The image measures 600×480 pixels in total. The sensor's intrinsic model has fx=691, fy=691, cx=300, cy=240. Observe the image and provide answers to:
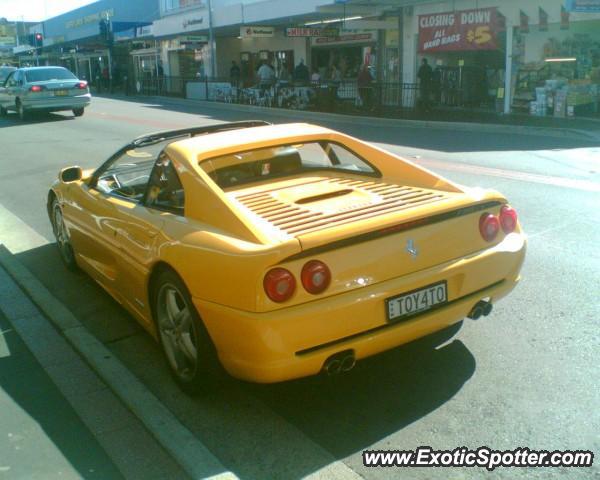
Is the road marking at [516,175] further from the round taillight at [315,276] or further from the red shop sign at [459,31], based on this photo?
the red shop sign at [459,31]

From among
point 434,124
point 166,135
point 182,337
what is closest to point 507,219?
point 182,337

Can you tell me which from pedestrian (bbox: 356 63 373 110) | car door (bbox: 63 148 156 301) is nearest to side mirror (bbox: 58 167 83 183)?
car door (bbox: 63 148 156 301)

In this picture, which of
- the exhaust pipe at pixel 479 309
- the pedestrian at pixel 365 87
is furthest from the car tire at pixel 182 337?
the pedestrian at pixel 365 87

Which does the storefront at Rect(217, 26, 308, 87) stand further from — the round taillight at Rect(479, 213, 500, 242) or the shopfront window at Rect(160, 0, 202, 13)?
the round taillight at Rect(479, 213, 500, 242)

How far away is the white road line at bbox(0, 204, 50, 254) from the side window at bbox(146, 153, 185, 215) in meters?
3.32

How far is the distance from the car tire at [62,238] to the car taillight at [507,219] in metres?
3.91

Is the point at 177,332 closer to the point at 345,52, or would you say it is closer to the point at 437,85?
the point at 437,85

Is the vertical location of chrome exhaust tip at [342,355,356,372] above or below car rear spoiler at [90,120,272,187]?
below

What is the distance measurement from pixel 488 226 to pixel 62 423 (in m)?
2.65

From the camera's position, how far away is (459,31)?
72.7 feet

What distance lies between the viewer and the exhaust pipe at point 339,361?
3471 mm

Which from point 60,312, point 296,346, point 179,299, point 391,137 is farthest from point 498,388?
point 391,137

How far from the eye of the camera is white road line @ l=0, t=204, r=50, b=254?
7.40 meters

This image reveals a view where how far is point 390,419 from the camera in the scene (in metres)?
3.61
